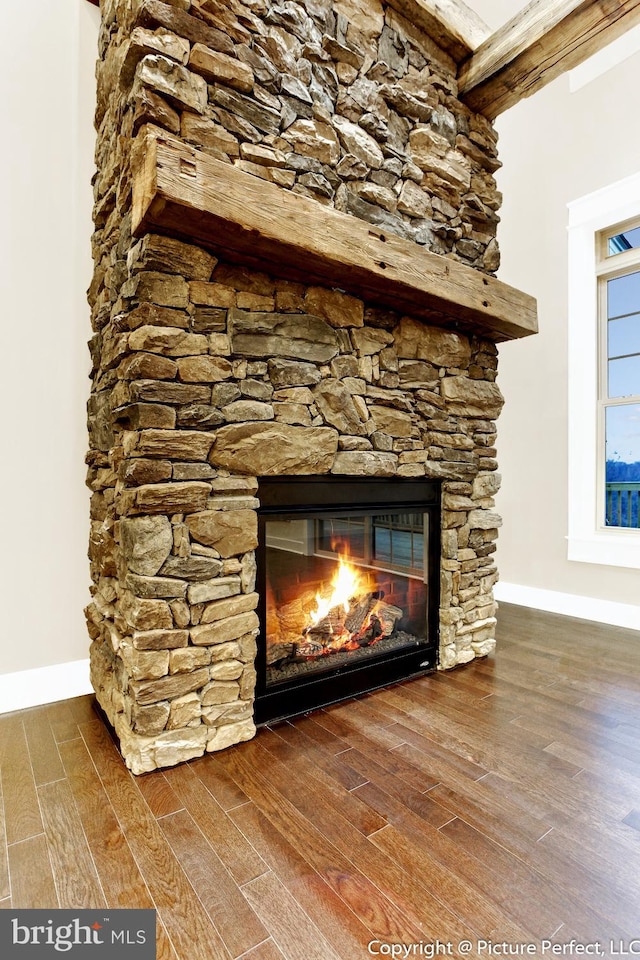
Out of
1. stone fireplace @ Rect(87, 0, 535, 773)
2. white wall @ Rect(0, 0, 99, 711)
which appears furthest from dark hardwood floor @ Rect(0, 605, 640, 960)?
white wall @ Rect(0, 0, 99, 711)

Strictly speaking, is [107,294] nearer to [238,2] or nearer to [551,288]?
[238,2]

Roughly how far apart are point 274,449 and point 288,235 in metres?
0.79

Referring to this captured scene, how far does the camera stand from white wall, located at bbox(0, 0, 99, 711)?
2256 millimetres

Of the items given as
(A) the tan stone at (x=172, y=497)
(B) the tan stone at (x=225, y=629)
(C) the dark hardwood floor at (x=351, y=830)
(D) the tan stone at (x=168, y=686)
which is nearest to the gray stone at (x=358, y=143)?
(A) the tan stone at (x=172, y=497)

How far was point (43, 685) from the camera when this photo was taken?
7.65 feet

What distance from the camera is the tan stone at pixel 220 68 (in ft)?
5.66

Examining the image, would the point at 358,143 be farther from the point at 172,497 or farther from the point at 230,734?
the point at 230,734

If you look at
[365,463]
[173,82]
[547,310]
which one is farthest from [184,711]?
[547,310]

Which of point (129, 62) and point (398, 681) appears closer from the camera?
point (129, 62)

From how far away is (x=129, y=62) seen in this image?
67.6 inches

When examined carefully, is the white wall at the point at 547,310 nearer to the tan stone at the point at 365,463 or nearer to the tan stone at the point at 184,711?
the tan stone at the point at 365,463

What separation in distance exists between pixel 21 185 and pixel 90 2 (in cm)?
100

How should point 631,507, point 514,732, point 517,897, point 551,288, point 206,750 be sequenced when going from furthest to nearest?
point 551,288
point 631,507
point 514,732
point 206,750
point 517,897

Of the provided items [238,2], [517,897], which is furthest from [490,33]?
[517,897]
